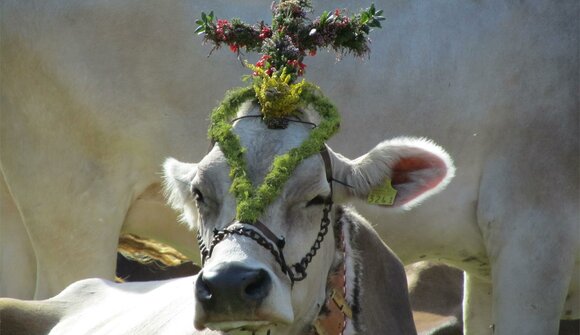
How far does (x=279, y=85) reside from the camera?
519 cm

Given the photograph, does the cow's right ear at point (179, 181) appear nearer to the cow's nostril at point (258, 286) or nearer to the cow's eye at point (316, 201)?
the cow's eye at point (316, 201)

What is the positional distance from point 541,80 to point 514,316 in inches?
50.8

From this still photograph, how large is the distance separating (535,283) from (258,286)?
9.59ft

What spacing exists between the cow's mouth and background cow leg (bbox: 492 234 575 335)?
2.69m

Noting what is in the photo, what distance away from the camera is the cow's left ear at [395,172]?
5293 millimetres

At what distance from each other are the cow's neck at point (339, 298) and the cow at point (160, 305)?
22 millimetres

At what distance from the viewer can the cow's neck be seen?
5.18m

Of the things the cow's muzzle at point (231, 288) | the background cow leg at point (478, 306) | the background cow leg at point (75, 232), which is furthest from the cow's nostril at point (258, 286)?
the background cow leg at point (478, 306)

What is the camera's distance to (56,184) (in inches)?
301

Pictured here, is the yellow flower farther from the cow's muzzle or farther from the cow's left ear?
the cow's muzzle

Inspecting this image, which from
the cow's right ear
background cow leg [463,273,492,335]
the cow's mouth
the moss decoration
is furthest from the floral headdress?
background cow leg [463,273,492,335]

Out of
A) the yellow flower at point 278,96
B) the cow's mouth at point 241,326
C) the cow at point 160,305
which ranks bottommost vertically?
the cow's mouth at point 241,326

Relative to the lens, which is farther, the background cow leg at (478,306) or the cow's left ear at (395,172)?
the background cow leg at (478,306)

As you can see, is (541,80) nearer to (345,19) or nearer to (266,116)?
(345,19)
